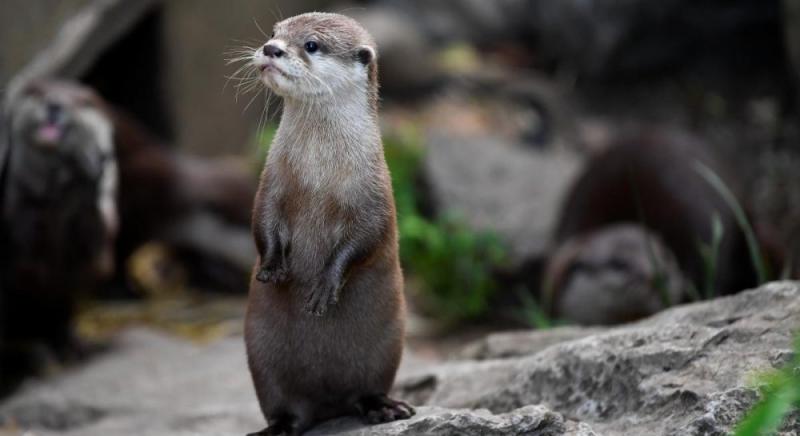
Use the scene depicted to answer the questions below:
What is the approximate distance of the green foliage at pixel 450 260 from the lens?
20.9ft

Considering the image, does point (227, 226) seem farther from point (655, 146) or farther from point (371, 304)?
point (371, 304)

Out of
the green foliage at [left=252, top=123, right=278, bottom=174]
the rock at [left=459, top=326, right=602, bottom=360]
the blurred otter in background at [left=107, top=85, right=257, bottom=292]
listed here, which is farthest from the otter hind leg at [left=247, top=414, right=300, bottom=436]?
the green foliage at [left=252, top=123, right=278, bottom=174]

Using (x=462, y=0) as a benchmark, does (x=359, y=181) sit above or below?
below

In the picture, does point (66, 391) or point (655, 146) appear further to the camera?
point (655, 146)

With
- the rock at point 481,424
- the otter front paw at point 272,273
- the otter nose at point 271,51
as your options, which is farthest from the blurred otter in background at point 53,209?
the rock at point 481,424

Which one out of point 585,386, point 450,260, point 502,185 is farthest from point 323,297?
point 502,185

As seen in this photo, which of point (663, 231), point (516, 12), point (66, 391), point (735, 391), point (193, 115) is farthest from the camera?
point (516, 12)

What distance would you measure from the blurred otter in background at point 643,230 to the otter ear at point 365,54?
2.97m

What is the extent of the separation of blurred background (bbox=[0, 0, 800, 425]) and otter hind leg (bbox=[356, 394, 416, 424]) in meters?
1.52

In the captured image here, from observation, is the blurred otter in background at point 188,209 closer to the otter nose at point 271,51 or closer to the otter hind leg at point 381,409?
the otter hind leg at point 381,409

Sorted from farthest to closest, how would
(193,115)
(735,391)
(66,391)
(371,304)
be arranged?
(193,115) → (66,391) → (371,304) → (735,391)

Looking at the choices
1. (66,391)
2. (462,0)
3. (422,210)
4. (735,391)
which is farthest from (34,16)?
(462,0)

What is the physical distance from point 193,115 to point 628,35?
3153 mm

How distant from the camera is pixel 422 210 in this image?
23.2ft
